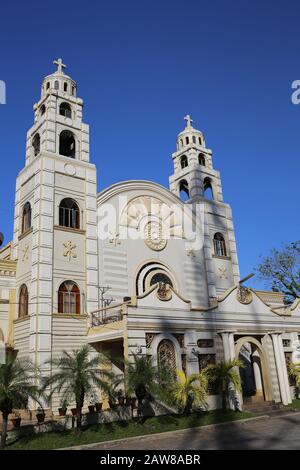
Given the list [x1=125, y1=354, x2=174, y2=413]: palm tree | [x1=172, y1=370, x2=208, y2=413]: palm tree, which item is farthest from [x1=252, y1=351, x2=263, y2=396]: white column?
[x1=125, y1=354, x2=174, y2=413]: palm tree

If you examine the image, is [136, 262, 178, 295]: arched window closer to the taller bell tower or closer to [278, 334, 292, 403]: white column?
the taller bell tower

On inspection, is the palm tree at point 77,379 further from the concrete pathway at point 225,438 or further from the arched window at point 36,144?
the arched window at point 36,144

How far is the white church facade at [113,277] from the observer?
769 inches

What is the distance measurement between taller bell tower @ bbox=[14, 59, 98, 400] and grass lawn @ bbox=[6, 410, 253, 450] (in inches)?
A: 202

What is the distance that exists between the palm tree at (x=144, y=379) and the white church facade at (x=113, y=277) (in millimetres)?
1080

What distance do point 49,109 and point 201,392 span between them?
56.0 feet

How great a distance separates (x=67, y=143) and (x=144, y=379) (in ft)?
52.0

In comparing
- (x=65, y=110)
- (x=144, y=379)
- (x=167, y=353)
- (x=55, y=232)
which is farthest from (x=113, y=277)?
(x=65, y=110)

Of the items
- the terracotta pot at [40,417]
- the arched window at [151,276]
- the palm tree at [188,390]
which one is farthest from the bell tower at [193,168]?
the terracotta pot at [40,417]

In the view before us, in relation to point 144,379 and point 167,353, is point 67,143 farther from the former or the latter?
point 144,379

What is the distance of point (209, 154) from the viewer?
32938 millimetres

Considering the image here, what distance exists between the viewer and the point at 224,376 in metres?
19.1
